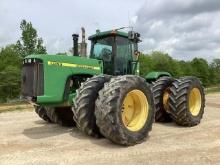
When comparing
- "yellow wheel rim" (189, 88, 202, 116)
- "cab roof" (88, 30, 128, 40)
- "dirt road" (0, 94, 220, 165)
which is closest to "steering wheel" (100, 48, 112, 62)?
"cab roof" (88, 30, 128, 40)

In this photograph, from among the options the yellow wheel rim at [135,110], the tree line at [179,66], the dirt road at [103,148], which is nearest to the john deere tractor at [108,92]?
the yellow wheel rim at [135,110]

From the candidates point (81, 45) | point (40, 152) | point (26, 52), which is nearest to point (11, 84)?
point (26, 52)

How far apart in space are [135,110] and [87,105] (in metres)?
1.29

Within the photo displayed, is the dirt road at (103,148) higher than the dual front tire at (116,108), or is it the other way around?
the dual front tire at (116,108)

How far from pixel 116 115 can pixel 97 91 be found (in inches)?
33.9

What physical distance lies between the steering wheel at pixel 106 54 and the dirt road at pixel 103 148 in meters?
2.02

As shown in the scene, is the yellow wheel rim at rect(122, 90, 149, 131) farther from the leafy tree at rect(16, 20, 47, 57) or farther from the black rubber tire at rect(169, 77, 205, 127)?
the leafy tree at rect(16, 20, 47, 57)

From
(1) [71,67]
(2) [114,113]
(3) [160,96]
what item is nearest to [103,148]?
(2) [114,113]

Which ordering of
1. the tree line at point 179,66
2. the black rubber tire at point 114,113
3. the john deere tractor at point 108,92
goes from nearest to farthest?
the black rubber tire at point 114,113, the john deere tractor at point 108,92, the tree line at point 179,66

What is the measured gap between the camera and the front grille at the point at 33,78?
837cm

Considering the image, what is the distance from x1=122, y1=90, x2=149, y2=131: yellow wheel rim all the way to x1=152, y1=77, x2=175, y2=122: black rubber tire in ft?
6.74

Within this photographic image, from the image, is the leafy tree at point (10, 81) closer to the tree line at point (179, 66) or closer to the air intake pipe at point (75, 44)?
the tree line at point (179, 66)

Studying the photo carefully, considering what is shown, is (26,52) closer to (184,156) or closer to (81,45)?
(81,45)

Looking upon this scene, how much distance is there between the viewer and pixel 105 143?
8.11 m
